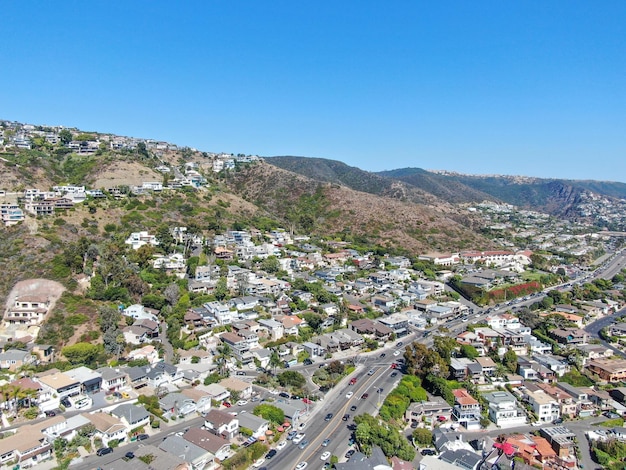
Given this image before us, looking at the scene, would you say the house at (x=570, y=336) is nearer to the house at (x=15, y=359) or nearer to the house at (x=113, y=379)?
the house at (x=113, y=379)

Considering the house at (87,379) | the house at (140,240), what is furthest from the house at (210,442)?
the house at (140,240)

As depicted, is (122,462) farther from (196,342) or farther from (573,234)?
(573,234)

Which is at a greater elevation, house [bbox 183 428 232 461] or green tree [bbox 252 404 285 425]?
green tree [bbox 252 404 285 425]

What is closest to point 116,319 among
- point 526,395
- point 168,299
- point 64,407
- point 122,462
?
point 168,299

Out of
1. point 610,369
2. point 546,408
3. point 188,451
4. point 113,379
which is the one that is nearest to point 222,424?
point 188,451

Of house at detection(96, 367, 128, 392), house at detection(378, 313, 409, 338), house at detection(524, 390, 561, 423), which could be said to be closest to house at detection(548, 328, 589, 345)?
house at detection(524, 390, 561, 423)

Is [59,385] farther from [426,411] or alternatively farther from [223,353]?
[426,411]

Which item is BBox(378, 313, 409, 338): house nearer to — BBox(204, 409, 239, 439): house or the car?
BBox(204, 409, 239, 439): house
